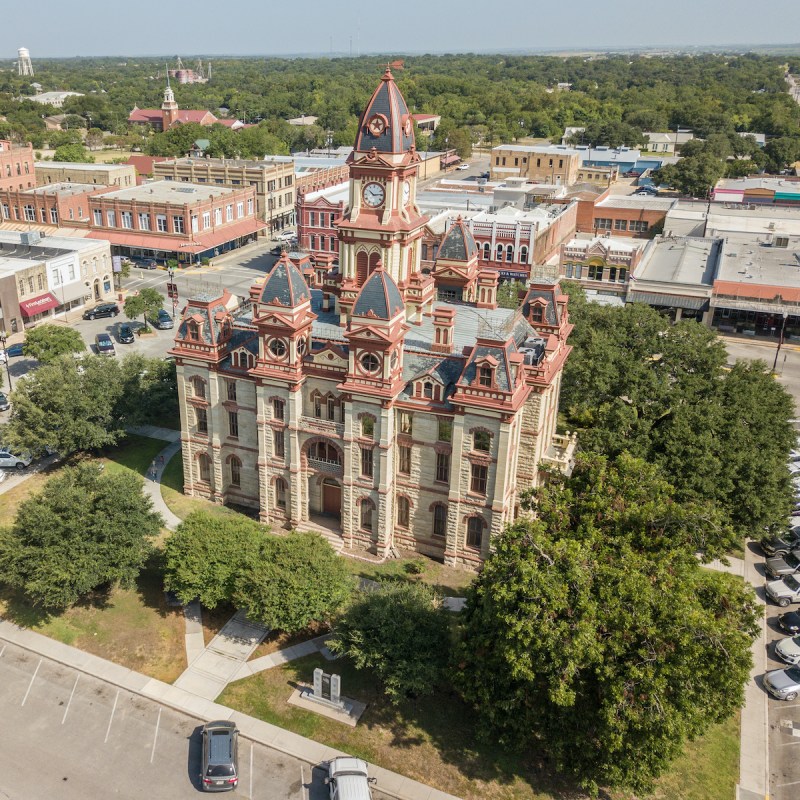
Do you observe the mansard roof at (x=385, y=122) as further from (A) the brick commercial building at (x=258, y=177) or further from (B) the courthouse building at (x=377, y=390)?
(A) the brick commercial building at (x=258, y=177)

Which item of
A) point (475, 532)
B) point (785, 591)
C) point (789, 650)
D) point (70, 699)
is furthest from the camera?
point (475, 532)

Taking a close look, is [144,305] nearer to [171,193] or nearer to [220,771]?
[171,193]

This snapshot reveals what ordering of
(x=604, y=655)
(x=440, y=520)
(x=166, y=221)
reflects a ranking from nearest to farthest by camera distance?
(x=604, y=655)
(x=440, y=520)
(x=166, y=221)

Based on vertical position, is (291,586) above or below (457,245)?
below

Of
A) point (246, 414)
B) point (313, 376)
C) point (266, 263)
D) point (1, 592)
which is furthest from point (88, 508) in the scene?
point (266, 263)

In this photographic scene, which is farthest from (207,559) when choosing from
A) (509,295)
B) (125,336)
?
(125,336)

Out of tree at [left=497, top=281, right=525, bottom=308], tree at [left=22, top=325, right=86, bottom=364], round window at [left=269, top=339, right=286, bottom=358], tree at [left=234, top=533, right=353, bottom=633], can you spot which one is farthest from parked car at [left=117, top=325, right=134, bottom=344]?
tree at [left=234, top=533, right=353, bottom=633]
